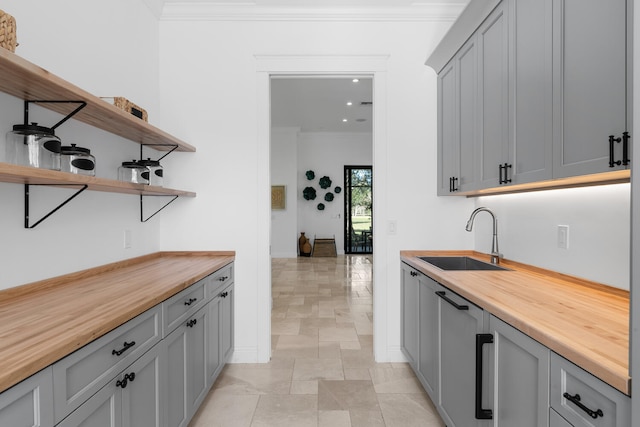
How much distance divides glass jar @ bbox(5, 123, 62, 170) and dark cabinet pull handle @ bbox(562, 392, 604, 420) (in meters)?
2.05

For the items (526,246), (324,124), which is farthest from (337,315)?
(324,124)

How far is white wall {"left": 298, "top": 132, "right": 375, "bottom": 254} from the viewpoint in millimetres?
9508

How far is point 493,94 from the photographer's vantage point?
2049 millimetres

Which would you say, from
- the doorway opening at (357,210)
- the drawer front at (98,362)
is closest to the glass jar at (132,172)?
the drawer front at (98,362)

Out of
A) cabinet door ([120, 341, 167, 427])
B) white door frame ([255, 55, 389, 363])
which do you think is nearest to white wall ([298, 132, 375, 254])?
white door frame ([255, 55, 389, 363])

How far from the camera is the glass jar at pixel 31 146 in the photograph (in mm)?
1399

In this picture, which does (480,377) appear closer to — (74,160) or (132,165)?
(74,160)

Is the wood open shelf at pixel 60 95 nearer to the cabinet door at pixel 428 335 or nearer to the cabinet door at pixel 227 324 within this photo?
the cabinet door at pixel 227 324

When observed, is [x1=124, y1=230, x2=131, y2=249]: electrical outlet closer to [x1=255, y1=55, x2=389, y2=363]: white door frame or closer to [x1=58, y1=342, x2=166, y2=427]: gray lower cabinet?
[x1=255, y1=55, x2=389, y2=363]: white door frame

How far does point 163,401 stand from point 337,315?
9.28 ft

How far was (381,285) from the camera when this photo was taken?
299cm

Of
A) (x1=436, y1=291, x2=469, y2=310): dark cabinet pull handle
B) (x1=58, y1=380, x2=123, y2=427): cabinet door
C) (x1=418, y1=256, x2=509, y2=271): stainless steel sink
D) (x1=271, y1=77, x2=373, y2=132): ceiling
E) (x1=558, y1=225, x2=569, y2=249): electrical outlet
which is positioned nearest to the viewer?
(x1=58, y1=380, x2=123, y2=427): cabinet door

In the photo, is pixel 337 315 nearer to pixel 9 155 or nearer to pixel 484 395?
pixel 484 395

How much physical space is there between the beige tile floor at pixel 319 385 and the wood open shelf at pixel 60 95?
1.85 meters
